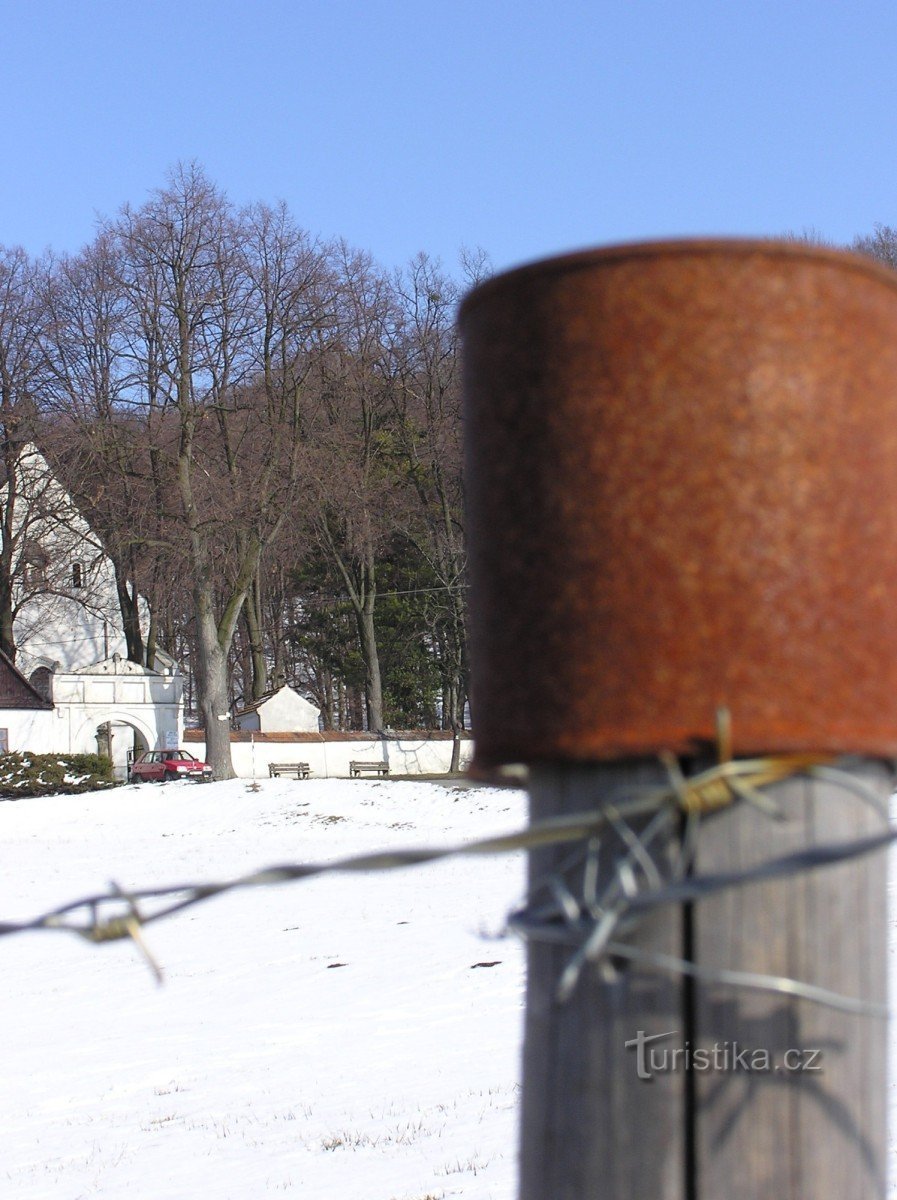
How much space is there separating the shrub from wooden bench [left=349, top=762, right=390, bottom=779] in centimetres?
740

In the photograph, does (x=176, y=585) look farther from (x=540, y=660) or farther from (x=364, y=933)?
(x=540, y=660)

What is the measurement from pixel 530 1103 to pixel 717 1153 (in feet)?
0.71

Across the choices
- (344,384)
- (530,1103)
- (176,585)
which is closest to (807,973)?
(530,1103)

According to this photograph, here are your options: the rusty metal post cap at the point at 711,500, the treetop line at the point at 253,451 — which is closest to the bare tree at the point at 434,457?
the treetop line at the point at 253,451

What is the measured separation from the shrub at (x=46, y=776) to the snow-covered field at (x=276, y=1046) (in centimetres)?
1425

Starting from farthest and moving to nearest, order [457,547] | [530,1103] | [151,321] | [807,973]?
[457,547]
[151,321]
[530,1103]
[807,973]

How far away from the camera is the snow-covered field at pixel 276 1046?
6.43 metres

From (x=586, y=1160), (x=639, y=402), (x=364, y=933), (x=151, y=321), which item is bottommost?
(x=364, y=933)

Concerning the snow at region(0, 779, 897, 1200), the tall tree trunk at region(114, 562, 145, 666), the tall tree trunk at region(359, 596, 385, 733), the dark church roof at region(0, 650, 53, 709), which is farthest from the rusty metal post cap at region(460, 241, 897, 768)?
the tall tree trunk at region(114, 562, 145, 666)

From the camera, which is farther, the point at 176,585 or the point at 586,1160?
the point at 176,585

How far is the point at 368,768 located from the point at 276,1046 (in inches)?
1233

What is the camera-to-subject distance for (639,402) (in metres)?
1.25

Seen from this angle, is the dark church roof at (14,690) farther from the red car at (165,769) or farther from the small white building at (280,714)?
the small white building at (280,714)

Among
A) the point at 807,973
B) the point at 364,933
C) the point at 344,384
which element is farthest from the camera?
the point at 344,384
